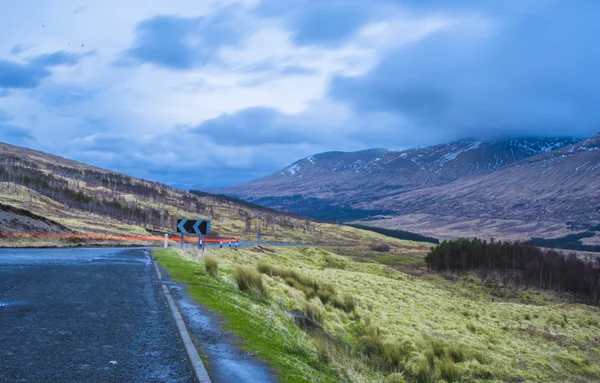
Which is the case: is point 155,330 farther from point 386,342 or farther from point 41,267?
point 41,267

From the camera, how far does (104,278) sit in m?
15.8

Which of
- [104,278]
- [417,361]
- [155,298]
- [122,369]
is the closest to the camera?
[122,369]

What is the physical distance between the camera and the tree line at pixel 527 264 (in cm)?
8744

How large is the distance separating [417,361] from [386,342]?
182cm

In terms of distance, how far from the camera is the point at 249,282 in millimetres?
17672

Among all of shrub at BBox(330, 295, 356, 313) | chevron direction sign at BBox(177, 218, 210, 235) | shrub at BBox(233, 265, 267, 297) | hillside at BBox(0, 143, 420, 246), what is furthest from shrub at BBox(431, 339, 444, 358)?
hillside at BBox(0, 143, 420, 246)

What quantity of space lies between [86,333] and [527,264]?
9980cm

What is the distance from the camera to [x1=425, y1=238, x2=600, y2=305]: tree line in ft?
287

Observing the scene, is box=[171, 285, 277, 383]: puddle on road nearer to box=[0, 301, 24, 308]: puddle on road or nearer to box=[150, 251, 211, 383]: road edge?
box=[150, 251, 211, 383]: road edge

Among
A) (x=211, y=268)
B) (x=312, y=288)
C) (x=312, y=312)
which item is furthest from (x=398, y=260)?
(x=312, y=312)

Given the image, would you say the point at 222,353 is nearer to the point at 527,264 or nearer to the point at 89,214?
the point at 527,264

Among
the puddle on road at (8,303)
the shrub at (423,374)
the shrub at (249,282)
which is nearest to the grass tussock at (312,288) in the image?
the shrub at (249,282)

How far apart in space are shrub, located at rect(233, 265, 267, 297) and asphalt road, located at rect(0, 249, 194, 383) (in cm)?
382

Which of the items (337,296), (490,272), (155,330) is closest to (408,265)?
(490,272)
